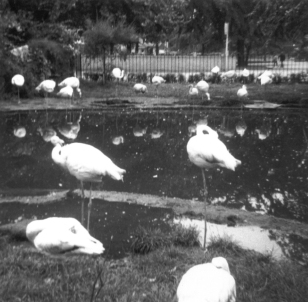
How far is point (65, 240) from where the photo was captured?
423 cm

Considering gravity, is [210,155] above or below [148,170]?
above

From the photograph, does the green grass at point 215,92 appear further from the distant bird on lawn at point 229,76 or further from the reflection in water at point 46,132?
the reflection in water at point 46,132

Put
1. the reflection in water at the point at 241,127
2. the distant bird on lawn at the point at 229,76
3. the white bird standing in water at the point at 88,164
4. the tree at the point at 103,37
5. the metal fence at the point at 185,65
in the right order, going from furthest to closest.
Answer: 1. the metal fence at the point at 185,65
2. the distant bird on lawn at the point at 229,76
3. the tree at the point at 103,37
4. the reflection in water at the point at 241,127
5. the white bird standing in water at the point at 88,164

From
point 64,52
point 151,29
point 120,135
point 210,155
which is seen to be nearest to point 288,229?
point 210,155

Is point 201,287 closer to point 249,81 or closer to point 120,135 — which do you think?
point 120,135

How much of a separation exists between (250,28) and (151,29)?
539cm

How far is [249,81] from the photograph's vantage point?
917 inches

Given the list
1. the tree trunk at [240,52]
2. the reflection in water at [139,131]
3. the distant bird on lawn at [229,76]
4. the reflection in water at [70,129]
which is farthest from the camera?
the tree trunk at [240,52]

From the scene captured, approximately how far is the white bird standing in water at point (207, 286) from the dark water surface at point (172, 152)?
267 cm

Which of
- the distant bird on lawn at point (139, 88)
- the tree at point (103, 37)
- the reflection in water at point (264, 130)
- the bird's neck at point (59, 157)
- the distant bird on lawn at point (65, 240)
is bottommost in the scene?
the reflection in water at point (264, 130)

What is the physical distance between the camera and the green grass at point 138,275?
3.98 m

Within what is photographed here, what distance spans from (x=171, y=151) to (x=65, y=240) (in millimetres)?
6669

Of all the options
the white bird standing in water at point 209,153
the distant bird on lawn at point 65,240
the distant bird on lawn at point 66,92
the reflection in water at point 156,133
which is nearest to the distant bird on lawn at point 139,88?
the distant bird on lawn at point 66,92

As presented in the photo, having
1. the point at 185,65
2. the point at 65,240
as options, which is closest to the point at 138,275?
the point at 65,240
